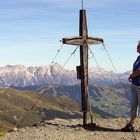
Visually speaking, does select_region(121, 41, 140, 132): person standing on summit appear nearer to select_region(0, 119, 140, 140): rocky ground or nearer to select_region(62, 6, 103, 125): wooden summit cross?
select_region(0, 119, 140, 140): rocky ground

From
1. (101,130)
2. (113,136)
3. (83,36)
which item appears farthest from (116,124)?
(83,36)

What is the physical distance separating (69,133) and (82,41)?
15.2 feet

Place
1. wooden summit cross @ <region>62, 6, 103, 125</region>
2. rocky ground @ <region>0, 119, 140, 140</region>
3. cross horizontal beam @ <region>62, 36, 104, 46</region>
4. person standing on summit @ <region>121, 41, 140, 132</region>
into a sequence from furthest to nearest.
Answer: wooden summit cross @ <region>62, 6, 103, 125</region>
cross horizontal beam @ <region>62, 36, 104, 46</region>
person standing on summit @ <region>121, 41, 140, 132</region>
rocky ground @ <region>0, 119, 140, 140</region>

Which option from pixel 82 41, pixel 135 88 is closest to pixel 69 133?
pixel 135 88

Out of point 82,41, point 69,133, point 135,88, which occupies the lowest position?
point 69,133

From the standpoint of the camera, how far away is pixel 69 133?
709 inches

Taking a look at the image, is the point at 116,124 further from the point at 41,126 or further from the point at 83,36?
the point at 83,36

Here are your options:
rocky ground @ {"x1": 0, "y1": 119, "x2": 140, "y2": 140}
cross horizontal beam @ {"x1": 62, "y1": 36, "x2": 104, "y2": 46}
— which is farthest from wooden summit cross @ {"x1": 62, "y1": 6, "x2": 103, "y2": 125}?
rocky ground @ {"x1": 0, "y1": 119, "x2": 140, "y2": 140}

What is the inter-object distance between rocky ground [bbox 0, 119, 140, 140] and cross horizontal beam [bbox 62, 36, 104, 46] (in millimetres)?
4299

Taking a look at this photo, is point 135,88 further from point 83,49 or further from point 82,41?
point 82,41

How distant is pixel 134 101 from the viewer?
18172 mm

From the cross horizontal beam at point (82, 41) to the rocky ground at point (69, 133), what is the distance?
Result: 4.30 meters

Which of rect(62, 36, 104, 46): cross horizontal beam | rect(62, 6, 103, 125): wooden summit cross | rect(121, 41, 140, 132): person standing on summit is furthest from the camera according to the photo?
rect(62, 6, 103, 125): wooden summit cross

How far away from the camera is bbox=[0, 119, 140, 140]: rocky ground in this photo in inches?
676
